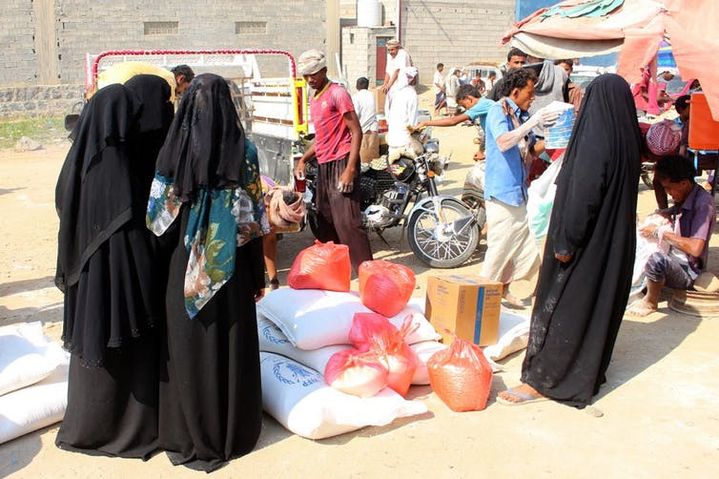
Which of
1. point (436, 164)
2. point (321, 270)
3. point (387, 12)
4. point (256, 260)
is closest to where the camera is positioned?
point (256, 260)

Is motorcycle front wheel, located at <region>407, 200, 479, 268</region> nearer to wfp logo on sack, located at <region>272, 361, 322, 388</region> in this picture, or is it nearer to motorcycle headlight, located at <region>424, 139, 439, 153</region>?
motorcycle headlight, located at <region>424, 139, 439, 153</region>

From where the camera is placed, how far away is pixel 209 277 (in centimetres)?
314

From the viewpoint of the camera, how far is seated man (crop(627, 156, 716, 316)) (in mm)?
5258

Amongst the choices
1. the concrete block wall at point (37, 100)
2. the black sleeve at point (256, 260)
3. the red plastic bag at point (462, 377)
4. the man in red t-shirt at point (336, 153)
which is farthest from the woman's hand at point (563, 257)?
the concrete block wall at point (37, 100)

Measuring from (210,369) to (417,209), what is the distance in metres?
3.66

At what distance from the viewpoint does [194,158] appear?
10.1 feet

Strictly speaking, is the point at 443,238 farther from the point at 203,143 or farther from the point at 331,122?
the point at 203,143

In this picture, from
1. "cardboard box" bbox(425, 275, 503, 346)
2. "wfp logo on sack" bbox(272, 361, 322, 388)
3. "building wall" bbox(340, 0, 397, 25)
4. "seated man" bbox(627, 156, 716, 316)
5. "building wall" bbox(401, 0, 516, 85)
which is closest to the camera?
"wfp logo on sack" bbox(272, 361, 322, 388)

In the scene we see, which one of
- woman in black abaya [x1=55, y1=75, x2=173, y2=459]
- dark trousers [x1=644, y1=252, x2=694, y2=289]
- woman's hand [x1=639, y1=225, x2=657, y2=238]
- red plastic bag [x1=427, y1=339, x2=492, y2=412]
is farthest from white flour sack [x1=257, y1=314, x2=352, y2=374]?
woman's hand [x1=639, y1=225, x2=657, y2=238]

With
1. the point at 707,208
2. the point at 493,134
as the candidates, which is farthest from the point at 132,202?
the point at 707,208

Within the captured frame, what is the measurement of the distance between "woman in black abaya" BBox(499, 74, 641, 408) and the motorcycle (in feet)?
8.39

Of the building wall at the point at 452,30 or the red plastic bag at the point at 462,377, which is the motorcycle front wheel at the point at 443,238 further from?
the building wall at the point at 452,30

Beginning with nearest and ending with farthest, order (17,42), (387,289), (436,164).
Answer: (387,289) → (436,164) → (17,42)

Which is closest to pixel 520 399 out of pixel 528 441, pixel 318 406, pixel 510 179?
pixel 528 441
